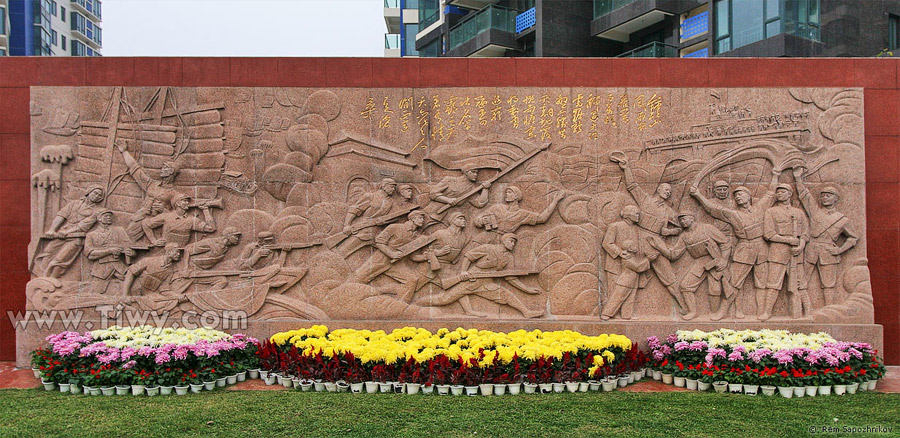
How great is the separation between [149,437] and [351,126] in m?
3.54

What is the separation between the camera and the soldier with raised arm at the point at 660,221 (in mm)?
6734

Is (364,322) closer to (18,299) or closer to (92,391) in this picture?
(92,391)

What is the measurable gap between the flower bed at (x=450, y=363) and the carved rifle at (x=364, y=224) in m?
1.03

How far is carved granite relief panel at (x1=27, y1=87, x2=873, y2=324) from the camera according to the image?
22.1ft

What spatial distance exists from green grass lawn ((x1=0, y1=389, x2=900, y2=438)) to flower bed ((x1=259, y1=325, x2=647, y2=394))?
0.18 metres

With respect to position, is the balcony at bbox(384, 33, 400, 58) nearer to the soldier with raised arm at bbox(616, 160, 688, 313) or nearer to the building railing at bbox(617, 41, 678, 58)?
the building railing at bbox(617, 41, 678, 58)

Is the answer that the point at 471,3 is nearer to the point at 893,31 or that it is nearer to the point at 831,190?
the point at 893,31

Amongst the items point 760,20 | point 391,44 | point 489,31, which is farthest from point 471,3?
point 760,20

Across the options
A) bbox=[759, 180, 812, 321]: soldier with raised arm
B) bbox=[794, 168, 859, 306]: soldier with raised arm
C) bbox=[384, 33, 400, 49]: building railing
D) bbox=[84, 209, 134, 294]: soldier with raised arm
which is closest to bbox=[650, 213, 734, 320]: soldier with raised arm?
bbox=[759, 180, 812, 321]: soldier with raised arm

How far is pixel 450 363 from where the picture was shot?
18.6 feet

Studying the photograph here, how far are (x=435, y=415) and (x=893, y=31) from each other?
1353 cm

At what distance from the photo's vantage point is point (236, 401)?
17.4 feet

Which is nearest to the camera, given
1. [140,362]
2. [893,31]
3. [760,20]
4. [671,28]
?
[140,362]

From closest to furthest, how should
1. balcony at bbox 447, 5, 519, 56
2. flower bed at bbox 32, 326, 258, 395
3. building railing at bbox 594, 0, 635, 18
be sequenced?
Answer: flower bed at bbox 32, 326, 258, 395, building railing at bbox 594, 0, 635, 18, balcony at bbox 447, 5, 519, 56
